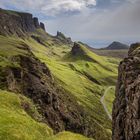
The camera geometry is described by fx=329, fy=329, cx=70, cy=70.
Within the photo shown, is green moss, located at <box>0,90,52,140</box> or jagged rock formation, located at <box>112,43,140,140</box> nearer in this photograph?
green moss, located at <box>0,90,52,140</box>

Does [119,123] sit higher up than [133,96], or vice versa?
[133,96]

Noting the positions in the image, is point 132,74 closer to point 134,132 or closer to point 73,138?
point 134,132

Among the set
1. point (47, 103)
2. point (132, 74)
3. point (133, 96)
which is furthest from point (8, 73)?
point (133, 96)

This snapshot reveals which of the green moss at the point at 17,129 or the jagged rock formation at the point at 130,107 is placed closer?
the green moss at the point at 17,129

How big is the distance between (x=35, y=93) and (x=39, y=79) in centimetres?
2080

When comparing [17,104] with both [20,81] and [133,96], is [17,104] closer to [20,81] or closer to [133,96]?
[133,96]

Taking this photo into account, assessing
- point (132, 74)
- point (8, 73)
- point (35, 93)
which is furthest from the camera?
point (35, 93)

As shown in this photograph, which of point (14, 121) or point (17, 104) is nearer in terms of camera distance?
point (14, 121)

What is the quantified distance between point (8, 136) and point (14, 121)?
696cm

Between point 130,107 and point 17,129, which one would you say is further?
point 130,107

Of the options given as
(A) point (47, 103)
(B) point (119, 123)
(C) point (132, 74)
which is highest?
(C) point (132, 74)

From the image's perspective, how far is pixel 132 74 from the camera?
70.4 m

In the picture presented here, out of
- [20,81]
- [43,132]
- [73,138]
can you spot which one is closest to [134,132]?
[73,138]

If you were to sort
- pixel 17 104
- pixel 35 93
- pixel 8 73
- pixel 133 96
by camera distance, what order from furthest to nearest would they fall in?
pixel 35 93
pixel 8 73
pixel 17 104
pixel 133 96
